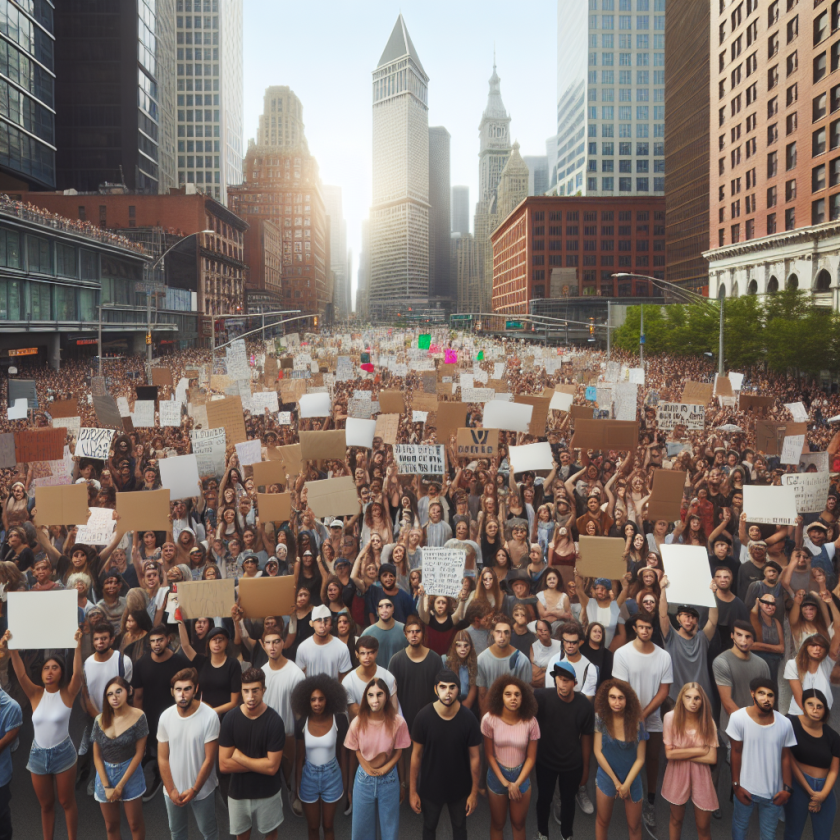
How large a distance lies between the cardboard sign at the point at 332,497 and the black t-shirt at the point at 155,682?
4.09 meters

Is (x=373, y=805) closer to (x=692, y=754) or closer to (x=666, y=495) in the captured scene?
(x=692, y=754)

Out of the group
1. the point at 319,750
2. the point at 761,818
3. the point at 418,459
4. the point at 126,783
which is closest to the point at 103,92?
the point at 418,459

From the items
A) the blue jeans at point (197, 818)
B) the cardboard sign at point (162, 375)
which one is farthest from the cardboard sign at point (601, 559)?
the cardboard sign at point (162, 375)

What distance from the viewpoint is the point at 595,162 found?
437 feet

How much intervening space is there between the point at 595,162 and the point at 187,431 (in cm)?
12978

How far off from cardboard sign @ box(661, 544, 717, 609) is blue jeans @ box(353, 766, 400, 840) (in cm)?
302

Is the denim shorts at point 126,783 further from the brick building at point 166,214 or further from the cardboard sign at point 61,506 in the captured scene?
the brick building at point 166,214

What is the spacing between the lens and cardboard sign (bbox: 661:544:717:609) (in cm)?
660

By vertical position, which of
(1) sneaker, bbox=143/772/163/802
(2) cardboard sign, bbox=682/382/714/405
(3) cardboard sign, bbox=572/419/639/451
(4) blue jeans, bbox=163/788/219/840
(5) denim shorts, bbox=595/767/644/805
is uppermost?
(2) cardboard sign, bbox=682/382/714/405


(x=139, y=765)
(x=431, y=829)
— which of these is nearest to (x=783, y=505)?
(x=431, y=829)

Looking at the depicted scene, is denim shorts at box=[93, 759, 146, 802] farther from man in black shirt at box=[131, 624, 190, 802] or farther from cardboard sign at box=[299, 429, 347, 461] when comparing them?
cardboard sign at box=[299, 429, 347, 461]

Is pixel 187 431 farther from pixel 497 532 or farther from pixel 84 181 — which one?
pixel 84 181

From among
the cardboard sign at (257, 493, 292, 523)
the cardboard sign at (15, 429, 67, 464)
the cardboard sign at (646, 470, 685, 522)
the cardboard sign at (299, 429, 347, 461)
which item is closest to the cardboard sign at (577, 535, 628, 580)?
the cardboard sign at (646, 470, 685, 522)

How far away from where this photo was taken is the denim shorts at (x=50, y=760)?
17.7 feet
